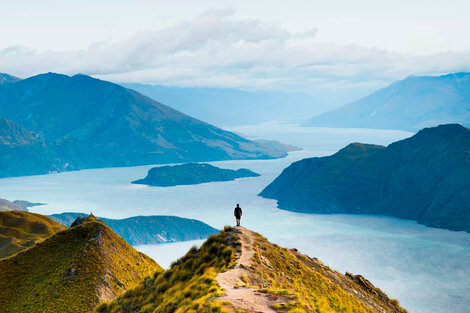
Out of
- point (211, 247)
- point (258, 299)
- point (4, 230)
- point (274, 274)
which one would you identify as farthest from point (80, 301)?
point (4, 230)

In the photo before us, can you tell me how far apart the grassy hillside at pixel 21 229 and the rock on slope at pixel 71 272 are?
33.6 meters

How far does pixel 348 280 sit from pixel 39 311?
43692 millimetres

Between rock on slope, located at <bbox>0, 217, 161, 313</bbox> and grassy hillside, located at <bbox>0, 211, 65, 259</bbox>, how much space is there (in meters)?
33.6

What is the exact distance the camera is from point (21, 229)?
143m

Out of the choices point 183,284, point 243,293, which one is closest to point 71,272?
point 183,284

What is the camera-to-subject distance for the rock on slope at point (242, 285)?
38.2m

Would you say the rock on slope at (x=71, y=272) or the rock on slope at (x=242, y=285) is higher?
the rock on slope at (x=242, y=285)

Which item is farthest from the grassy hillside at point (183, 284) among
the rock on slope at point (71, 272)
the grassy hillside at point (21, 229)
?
the grassy hillside at point (21, 229)

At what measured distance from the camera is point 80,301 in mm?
80938

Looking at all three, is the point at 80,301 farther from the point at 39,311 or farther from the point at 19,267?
the point at 19,267

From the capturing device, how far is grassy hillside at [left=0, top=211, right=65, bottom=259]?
130m

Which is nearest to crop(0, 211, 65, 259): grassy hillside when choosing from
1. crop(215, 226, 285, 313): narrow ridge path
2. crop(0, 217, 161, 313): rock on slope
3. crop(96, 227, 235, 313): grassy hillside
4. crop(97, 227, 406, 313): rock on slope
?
crop(0, 217, 161, 313): rock on slope

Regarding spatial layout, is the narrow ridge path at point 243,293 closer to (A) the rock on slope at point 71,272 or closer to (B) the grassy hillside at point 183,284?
(B) the grassy hillside at point 183,284

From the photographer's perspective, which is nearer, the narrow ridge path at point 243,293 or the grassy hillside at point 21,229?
the narrow ridge path at point 243,293
